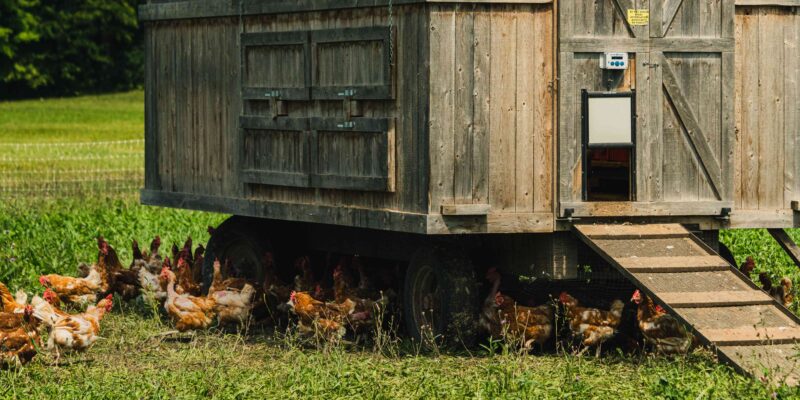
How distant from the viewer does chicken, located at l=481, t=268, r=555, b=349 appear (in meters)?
11.9

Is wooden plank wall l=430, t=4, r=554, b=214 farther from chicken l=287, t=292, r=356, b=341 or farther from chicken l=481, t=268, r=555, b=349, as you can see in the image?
chicken l=287, t=292, r=356, b=341

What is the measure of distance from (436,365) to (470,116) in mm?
1842

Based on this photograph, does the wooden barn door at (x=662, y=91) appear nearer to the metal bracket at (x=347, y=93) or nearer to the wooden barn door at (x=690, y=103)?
the wooden barn door at (x=690, y=103)

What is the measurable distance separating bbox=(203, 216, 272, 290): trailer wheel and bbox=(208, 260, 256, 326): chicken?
1256 millimetres

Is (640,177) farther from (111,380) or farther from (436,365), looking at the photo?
(111,380)

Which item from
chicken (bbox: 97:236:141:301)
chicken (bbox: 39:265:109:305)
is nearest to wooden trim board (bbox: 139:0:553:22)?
chicken (bbox: 97:236:141:301)

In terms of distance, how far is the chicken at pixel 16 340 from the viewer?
1114 cm

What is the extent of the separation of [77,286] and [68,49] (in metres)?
53.8

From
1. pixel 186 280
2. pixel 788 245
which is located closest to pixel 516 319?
pixel 788 245

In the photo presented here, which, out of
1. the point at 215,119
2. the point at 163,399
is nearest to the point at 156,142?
the point at 215,119

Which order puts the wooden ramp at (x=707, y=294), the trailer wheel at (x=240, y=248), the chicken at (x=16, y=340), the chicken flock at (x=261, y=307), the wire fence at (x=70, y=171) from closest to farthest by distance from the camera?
1. the wooden ramp at (x=707, y=294)
2. the chicken at (x=16, y=340)
3. the chicken flock at (x=261, y=307)
4. the trailer wheel at (x=240, y=248)
5. the wire fence at (x=70, y=171)

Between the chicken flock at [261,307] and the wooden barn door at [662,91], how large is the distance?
A: 846 millimetres

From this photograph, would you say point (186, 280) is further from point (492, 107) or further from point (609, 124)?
point (609, 124)

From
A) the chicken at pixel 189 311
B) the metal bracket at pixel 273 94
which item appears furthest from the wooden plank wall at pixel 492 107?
the chicken at pixel 189 311
